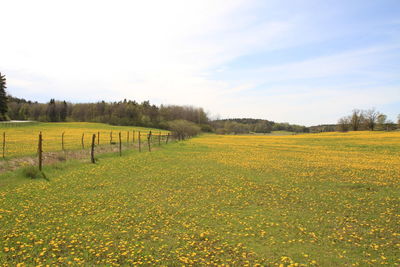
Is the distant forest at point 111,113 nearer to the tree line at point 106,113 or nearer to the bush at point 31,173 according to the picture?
the tree line at point 106,113

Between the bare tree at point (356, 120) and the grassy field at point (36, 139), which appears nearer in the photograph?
the grassy field at point (36, 139)

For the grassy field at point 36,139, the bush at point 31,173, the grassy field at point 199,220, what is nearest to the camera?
the grassy field at point 199,220

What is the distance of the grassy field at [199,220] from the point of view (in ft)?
26.3

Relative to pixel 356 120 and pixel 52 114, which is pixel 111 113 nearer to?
pixel 52 114

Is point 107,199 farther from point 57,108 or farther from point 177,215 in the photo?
point 57,108

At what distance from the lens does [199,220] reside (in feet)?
36.7

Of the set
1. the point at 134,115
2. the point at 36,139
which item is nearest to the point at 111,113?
the point at 134,115

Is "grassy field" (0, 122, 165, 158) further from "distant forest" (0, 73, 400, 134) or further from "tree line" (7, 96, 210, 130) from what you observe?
"tree line" (7, 96, 210, 130)

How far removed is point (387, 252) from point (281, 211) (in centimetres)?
471

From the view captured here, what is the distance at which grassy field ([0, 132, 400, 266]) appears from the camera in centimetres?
802

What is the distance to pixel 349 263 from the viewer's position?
25.0 ft

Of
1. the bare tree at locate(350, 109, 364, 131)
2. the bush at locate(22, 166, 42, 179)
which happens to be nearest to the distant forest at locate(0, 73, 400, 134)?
the bare tree at locate(350, 109, 364, 131)

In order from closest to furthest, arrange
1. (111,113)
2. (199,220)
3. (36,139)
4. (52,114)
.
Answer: (199,220) < (36,139) < (52,114) < (111,113)

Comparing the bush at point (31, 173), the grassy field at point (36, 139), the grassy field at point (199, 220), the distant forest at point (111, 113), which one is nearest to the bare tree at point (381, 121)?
the distant forest at point (111, 113)
